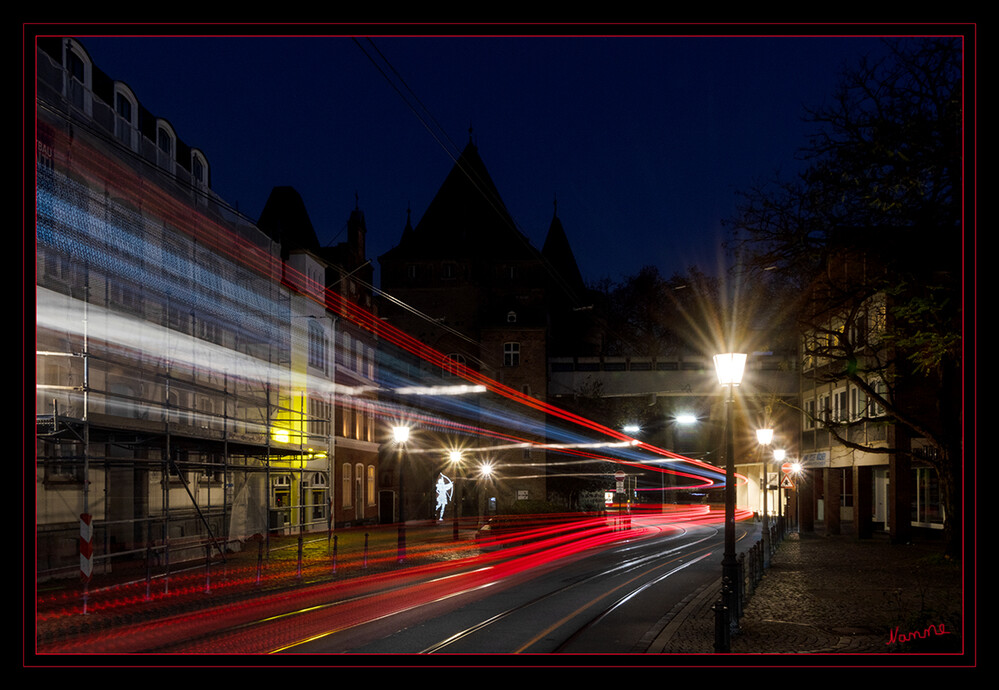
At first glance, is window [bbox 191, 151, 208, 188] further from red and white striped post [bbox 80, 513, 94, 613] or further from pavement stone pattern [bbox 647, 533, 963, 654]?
pavement stone pattern [bbox 647, 533, 963, 654]

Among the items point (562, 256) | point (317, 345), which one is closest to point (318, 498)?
point (317, 345)

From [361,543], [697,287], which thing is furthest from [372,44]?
[697,287]

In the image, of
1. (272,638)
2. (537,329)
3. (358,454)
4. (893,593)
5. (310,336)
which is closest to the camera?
(272,638)

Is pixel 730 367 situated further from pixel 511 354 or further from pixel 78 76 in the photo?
pixel 511 354

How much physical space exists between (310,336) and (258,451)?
10939 millimetres

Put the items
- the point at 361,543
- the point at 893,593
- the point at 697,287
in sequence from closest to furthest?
the point at 893,593 < the point at 361,543 < the point at 697,287

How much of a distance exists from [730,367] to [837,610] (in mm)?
4695

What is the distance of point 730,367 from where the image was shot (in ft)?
46.3

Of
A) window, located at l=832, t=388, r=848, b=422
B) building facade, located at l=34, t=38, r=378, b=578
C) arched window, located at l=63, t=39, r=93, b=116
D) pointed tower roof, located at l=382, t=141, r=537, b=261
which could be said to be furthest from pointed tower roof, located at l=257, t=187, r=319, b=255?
window, located at l=832, t=388, r=848, b=422

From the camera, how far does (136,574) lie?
21.2 metres

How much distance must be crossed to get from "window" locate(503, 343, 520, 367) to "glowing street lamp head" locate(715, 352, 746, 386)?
166ft

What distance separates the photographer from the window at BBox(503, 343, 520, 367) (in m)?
65.0

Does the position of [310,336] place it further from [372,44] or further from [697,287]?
[697,287]

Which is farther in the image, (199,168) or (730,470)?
(199,168)
